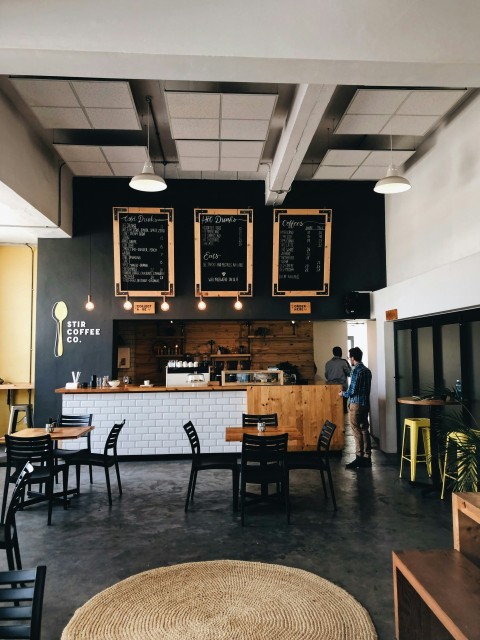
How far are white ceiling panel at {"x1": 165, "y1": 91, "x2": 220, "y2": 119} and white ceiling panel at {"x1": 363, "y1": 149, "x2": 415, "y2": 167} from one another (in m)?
2.44

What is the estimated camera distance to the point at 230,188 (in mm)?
8164

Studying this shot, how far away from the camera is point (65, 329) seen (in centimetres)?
790

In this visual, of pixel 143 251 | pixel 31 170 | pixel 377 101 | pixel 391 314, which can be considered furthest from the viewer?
pixel 143 251

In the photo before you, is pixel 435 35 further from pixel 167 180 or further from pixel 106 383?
pixel 106 383

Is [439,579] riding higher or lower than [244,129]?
lower

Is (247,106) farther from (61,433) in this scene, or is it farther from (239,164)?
(61,433)

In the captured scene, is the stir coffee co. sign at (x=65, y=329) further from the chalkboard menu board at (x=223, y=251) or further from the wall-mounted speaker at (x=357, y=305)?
the wall-mounted speaker at (x=357, y=305)

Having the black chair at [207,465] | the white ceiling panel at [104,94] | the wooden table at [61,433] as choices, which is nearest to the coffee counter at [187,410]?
the wooden table at [61,433]

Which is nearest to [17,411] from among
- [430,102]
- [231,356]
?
[231,356]

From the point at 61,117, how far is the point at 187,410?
433 centimetres

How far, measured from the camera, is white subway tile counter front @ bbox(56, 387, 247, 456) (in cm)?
723

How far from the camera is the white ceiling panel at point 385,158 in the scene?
6443mm

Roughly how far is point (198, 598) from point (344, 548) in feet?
4.57

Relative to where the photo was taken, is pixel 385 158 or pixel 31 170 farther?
pixel 385 158
